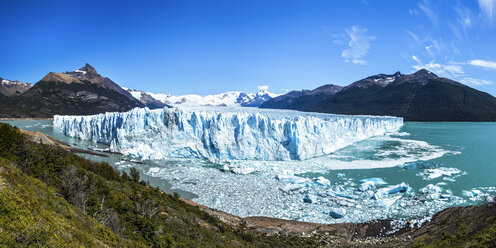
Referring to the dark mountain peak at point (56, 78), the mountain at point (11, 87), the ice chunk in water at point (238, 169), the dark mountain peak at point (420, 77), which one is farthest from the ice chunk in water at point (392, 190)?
the mountain at point (11, 87)

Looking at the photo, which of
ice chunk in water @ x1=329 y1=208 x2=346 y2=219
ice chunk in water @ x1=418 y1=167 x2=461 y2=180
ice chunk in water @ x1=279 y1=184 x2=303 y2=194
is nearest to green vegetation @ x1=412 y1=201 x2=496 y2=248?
ice chunk in water @ x1=329 y1=208 x2=346 y2=219

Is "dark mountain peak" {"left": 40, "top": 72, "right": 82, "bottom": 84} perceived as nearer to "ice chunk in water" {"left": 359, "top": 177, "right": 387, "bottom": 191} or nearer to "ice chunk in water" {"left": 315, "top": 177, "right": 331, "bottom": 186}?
"ice chunk in water" {"left": 315, "top": 177, "right": 331, "bottom": 186}

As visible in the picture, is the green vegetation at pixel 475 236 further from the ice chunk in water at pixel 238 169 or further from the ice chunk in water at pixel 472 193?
the ice chunk in water at pixel 238 169

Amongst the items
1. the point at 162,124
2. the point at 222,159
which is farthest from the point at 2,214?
the point at 162,124

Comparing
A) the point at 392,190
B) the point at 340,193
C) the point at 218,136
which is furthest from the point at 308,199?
the point at 218,136

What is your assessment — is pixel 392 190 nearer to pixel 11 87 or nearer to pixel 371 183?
pixel 371 183

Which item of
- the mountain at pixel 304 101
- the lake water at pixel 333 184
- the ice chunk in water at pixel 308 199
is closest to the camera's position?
the lake water at pixel 333 184
